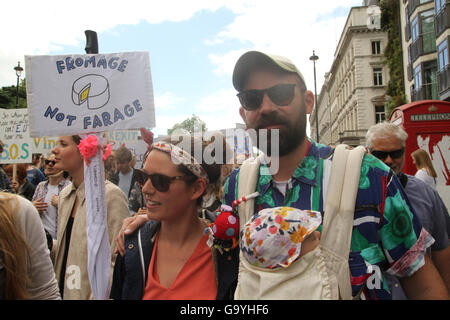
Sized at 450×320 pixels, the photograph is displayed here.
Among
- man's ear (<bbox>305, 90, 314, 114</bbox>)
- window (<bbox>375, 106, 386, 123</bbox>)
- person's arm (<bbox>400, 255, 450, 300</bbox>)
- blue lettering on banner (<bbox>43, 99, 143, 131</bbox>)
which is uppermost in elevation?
window (<bbox>375, 106, 386, 123</bbox>)

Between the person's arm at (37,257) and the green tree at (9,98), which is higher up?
the green tree at (9,98)

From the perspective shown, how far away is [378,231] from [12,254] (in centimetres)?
172

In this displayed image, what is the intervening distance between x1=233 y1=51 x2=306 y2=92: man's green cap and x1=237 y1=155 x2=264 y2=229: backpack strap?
0.42m

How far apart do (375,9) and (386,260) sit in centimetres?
2943

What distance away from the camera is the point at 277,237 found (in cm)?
142

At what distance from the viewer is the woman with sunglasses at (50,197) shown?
4.51 meters

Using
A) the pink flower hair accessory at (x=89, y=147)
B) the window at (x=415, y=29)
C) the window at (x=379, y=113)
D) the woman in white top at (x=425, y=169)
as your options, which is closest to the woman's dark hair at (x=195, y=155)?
the pink flower hair accessory at (x=89, y=147)

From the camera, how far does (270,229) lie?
4.75ft

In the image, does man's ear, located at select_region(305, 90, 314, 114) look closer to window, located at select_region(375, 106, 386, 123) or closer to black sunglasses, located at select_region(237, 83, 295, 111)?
black sunglasses, located at select_region(237, 83, 295, 111)

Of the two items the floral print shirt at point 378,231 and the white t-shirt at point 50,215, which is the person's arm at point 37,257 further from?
the white t-shirt at point 50,215

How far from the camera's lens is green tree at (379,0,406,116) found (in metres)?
27.5

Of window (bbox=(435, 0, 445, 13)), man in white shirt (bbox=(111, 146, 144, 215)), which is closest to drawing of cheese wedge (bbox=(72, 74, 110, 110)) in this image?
man in white shirt (bbox=(111, 146, 144, 215))

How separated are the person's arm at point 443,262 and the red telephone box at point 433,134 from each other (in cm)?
597
